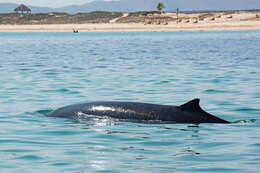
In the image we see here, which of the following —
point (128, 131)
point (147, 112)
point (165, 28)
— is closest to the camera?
point (128, 131)

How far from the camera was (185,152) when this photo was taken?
27.0 feet

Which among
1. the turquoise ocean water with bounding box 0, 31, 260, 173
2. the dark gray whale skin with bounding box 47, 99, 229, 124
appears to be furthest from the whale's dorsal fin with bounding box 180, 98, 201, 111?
the turquoise ocean water with bounding box 0, 31, 260, 173

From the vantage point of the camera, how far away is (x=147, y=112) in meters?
10.6

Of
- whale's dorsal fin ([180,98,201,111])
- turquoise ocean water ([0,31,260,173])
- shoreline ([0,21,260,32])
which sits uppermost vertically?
whale's dorsal fin ([180,98,201,111])

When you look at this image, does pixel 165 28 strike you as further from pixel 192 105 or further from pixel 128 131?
pixel 128 131

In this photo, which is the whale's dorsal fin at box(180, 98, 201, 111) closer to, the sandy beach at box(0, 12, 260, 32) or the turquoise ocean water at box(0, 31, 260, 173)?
the turquoise ocean water at box(0, 31, 260, 173)

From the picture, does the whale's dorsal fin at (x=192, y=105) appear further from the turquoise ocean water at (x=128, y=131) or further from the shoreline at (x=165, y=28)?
the shoreline at (x=165, y=28)

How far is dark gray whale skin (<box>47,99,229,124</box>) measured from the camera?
10.3m

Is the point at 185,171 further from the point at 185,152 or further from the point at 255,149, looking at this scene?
the point at 255,149

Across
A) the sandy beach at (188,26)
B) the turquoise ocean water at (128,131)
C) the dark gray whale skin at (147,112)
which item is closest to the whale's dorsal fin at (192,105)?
the dark gray whale skin at (147,112)

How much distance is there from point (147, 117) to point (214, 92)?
565 cm

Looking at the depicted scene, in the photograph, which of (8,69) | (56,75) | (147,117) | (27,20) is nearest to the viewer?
(147,117)

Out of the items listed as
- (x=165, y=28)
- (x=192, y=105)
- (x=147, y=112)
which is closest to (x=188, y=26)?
(x=165, y=28)

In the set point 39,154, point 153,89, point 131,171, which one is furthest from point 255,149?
point 153,89
